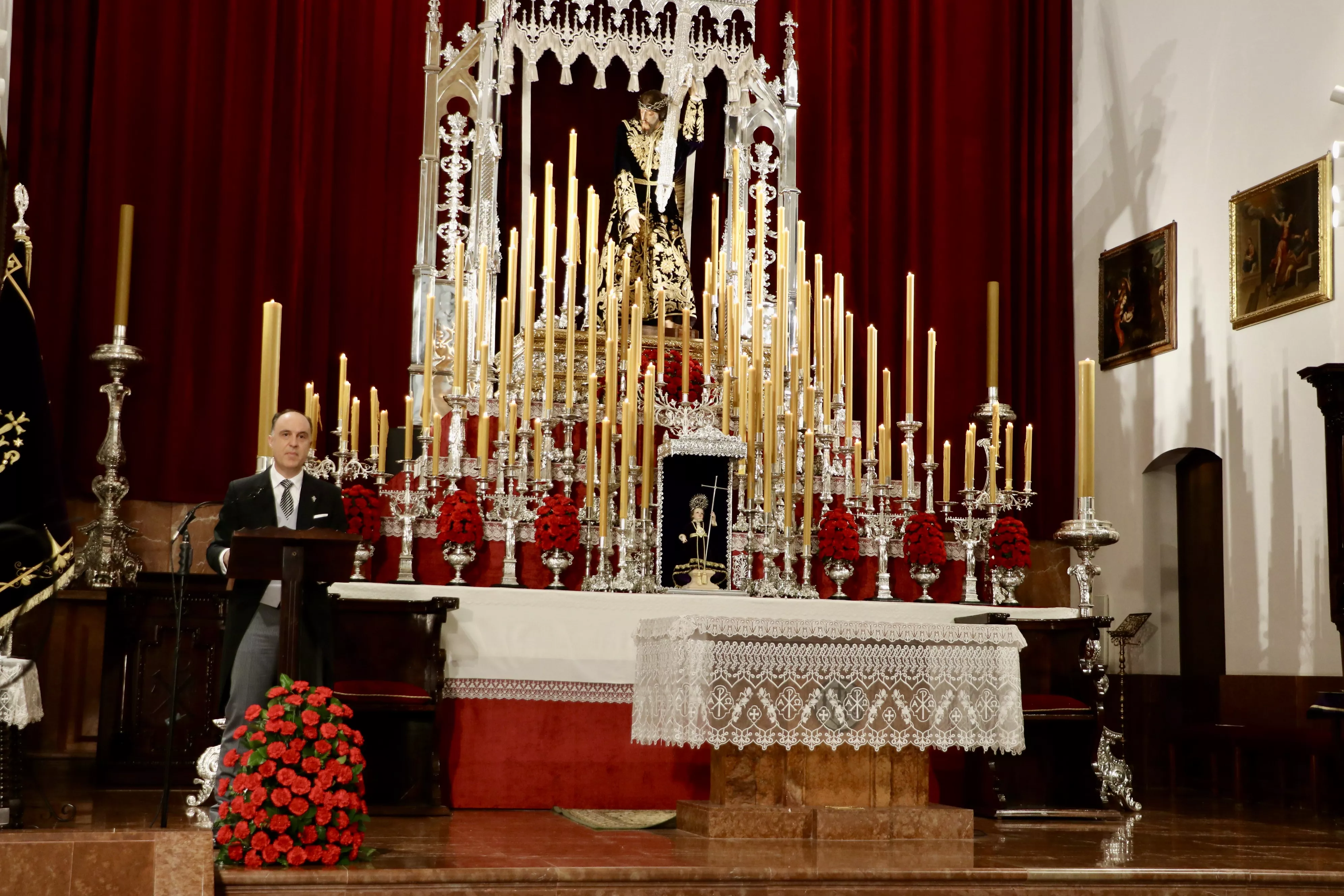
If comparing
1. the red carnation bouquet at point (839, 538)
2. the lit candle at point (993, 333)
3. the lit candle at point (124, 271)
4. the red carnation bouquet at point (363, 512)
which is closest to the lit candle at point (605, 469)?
the red carnation bouquet at point (363, 512)

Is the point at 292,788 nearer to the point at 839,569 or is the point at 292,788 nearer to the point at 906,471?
the point at 839,569

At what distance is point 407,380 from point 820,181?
2.88m

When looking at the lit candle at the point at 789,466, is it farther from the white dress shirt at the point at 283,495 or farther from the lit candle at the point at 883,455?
the white dress shirt at the point at 283,495

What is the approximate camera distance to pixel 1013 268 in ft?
31.3

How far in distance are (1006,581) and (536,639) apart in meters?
2.45

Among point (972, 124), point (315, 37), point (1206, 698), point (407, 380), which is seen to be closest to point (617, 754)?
point (407, 380)

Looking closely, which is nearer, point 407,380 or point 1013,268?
point 407,380

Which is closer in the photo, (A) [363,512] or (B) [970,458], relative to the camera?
(A) [363,512]

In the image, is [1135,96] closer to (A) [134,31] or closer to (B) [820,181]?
(B) [820,181]

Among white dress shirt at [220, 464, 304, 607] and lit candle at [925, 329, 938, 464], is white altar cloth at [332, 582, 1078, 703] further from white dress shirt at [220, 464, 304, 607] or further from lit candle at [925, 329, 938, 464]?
lit candle at [925, 329, 938, 464]

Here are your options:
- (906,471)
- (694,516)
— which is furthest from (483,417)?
(906,471)

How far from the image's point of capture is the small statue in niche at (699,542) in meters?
6.71

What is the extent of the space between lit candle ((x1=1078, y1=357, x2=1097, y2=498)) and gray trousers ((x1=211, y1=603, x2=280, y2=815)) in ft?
11.3

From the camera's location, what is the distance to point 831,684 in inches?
199
